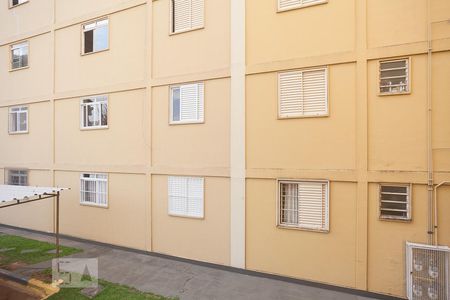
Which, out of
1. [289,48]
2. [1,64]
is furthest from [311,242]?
[1,64]

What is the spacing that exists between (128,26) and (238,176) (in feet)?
20.9

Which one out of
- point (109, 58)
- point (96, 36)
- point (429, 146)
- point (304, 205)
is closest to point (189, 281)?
point (304, 205)

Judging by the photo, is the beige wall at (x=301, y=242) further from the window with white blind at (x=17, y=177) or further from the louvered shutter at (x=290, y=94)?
the window with white blind at (x=17, y=177)

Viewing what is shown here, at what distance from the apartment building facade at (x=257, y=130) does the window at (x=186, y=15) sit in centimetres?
5

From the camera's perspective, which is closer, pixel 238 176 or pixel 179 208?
pixel 238 176

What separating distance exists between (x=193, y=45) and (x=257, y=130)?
3.29 metres

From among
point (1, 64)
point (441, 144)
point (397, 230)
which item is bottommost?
point (397, 230)

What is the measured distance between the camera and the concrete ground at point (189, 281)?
7375 mm

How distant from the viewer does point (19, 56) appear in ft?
45.1

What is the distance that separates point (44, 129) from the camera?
41.5 feet

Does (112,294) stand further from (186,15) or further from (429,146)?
(186,15)

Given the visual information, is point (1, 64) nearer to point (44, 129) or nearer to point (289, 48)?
point (44, 129)

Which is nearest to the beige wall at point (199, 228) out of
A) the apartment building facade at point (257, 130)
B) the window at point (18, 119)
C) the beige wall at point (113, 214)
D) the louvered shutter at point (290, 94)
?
the apartment building facade at point (257, 130)

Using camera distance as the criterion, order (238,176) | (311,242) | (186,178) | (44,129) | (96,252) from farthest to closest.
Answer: (44,129) → (96,252) → (186,178) → (238,176) → (311,242)
